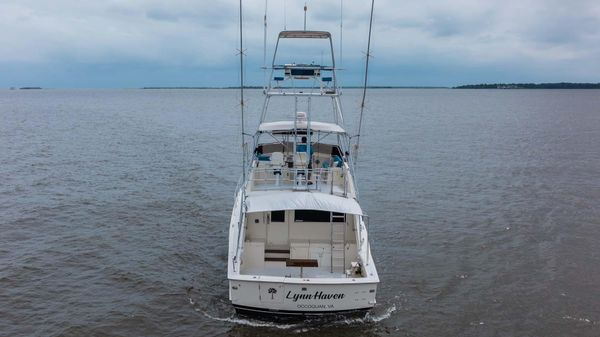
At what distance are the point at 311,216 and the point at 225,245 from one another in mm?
4564

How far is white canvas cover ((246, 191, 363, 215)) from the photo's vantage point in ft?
39.8

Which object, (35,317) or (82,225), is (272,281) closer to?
(35,317)

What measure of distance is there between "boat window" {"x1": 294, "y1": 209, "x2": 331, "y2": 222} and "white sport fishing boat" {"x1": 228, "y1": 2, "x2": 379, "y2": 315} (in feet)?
0.08

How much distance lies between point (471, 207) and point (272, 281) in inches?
500

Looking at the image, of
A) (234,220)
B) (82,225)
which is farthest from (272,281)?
(82,225)

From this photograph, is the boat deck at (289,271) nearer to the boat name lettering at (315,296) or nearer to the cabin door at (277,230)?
the cabin door at (277,230)

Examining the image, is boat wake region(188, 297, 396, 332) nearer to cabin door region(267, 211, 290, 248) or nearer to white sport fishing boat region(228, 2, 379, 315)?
white sport fishing boat region(228, 2, 379, 315)

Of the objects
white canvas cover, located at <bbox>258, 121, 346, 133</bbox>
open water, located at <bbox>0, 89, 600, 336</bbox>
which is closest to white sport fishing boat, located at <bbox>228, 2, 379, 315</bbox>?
white canvas cover, located at <bbox>258, 121, 346, 133</bbox>

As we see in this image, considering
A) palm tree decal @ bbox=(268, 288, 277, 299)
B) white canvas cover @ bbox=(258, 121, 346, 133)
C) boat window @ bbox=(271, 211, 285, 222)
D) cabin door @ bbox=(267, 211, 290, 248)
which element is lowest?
palm tree decal @ bbox=(268, 288, 277, 299)

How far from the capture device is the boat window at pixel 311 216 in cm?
1354

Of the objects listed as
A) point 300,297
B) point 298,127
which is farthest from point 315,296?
point 298,127

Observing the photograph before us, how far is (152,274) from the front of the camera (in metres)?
14.7

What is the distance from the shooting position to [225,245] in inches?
671

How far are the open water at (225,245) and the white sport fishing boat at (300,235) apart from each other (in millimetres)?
986
